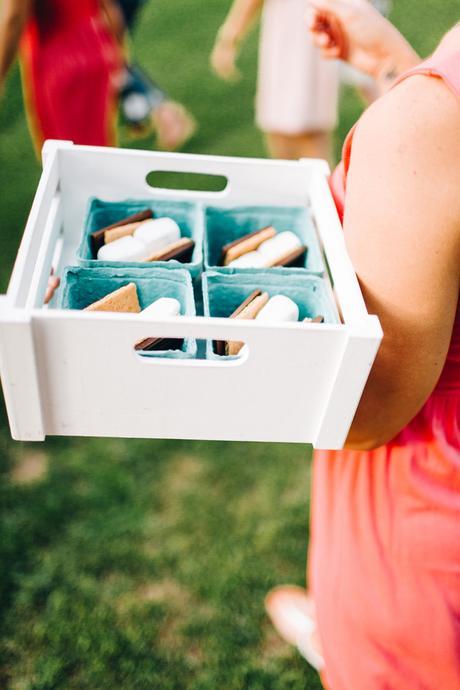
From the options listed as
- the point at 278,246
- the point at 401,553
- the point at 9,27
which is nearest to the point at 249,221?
the point at 278,246

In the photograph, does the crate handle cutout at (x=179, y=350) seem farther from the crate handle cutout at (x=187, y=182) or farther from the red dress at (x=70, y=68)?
the crate handle cutout at (x=187, y=182)

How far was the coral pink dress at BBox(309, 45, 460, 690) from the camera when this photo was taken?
3.39 feet

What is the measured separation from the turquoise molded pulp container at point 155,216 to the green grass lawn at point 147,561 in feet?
3.37

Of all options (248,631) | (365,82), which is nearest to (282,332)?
(248,631)

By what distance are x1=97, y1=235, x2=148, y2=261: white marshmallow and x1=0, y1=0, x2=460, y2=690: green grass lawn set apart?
1.05 meters

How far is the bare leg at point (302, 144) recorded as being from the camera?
2951 mm

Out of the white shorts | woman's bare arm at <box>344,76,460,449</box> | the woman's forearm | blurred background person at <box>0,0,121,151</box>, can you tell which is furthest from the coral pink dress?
the woman's forearm

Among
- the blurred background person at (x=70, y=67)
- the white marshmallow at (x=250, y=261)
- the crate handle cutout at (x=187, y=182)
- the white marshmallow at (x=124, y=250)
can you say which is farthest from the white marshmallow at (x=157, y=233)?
the crate handle cutout at (x=187, y=182)

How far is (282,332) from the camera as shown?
0.86m

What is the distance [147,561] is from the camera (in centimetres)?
185

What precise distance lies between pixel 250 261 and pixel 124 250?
0.69 ft

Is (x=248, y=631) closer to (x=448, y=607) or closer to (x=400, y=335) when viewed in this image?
(x=448, y=607)

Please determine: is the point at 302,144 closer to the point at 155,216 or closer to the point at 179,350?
the point at 155,216

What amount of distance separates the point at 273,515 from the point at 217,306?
109 centimetres
